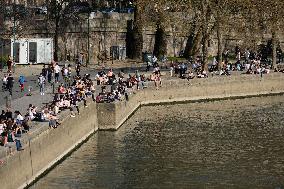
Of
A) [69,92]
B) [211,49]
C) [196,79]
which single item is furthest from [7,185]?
[211,49]

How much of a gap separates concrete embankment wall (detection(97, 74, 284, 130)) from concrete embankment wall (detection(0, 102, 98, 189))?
330 inches

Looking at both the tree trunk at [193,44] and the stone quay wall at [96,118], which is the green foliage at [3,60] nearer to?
the stone quay wall at [96,118]

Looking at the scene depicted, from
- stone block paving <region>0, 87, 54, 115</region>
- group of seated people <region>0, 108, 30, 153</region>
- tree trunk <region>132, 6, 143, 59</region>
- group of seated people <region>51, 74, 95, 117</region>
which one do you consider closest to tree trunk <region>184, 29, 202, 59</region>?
tree trunk <region>132, 6, 143, 59</region>

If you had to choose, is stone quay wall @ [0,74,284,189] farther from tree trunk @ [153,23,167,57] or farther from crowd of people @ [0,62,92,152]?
tree trunk @ [153,23,167,57]

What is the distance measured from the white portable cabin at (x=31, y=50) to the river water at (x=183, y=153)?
12930 mm

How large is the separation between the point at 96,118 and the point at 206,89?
1946 centimetres

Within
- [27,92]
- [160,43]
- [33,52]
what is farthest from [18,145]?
[160,43]

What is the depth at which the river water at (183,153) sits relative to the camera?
139ft

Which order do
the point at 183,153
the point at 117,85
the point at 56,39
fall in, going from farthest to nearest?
the point at 56,39 → the point at 117,85 → the point at 183,153

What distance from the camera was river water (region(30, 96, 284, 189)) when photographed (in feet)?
139

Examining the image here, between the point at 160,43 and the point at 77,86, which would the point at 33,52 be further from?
the point at 160,43

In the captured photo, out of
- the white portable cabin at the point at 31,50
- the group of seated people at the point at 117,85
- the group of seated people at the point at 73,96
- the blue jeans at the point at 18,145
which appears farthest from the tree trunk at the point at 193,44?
the blue jeans at the point at 18,145

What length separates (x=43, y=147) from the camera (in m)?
42.4

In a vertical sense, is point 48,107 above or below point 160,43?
below
